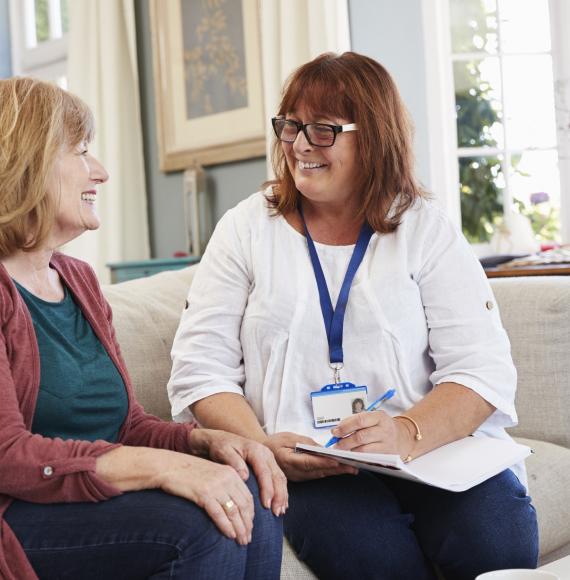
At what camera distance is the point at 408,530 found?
1.68m

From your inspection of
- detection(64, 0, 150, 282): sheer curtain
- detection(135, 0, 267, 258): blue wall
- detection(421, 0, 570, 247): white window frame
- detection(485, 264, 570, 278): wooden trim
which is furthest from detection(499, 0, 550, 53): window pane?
detection(64, 0, 150, 282): sheer curtain

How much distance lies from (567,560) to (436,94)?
100 inches

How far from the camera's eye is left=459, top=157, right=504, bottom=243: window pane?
384 centimetres

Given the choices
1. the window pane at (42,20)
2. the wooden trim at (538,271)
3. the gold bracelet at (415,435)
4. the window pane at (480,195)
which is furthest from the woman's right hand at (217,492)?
the window pane at (42,20)

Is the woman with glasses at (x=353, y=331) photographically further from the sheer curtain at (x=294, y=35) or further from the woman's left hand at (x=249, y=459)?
the sheer curtain at (x=294, y=35)

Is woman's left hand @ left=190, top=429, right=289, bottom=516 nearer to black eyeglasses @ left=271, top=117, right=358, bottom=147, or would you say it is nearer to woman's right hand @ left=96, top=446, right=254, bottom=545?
woman's right hand @ left=96, top=446, right=254, bottom=545

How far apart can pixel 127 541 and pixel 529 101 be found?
301cm

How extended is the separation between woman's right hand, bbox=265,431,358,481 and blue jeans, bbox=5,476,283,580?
1.27 feet

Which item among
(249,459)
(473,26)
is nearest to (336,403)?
(249,459)

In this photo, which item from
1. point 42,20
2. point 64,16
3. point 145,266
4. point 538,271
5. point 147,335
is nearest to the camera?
point 147,335

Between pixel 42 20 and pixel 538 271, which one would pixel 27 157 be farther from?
pixel 42 20

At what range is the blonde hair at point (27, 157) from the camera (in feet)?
4.81

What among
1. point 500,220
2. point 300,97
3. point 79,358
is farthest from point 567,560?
point 500,220

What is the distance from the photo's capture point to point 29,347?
1.42 m
